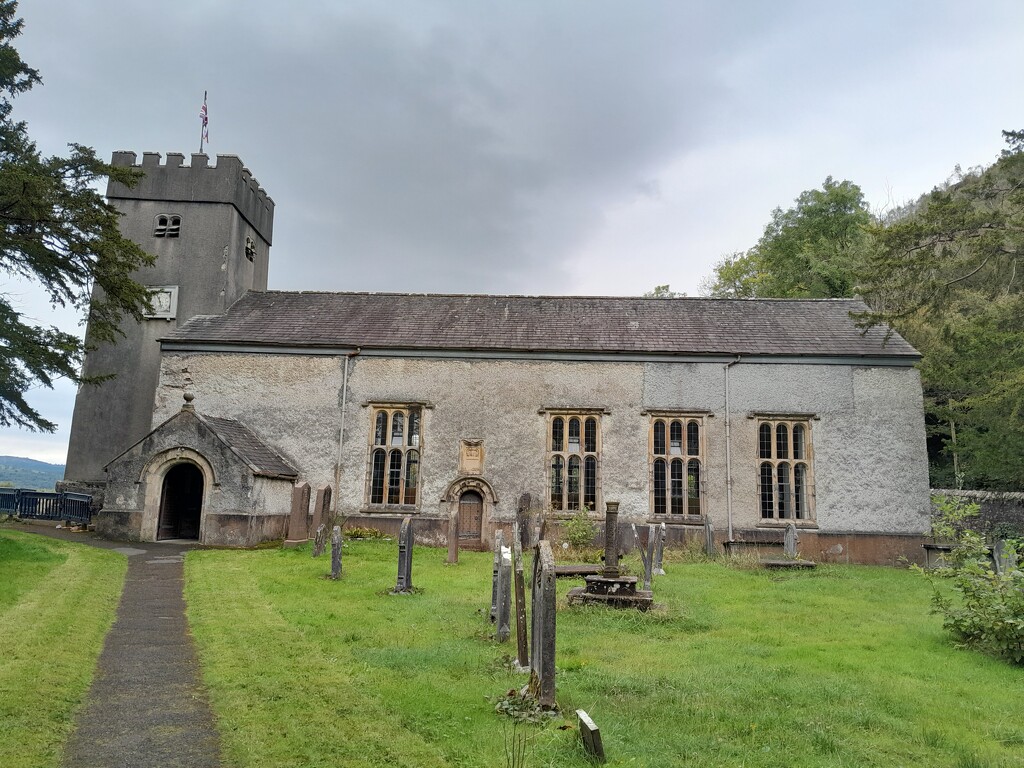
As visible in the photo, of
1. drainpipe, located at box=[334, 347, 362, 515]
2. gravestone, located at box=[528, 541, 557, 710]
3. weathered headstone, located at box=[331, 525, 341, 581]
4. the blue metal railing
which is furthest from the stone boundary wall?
the blue metal railing

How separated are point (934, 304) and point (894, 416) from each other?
5381mm

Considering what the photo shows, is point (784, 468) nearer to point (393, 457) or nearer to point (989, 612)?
point (393, 457)

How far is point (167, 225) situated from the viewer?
84.4 ft

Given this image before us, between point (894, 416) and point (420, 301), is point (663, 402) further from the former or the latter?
point (420, 301)

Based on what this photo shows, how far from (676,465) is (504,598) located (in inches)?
504

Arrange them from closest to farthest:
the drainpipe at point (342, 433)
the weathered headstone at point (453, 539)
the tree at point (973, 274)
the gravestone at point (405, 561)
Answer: the gravestone at point (405, 561) < the tree at point (973, 274) < the weathered headstone at point (453, 539) < the drainpipe at point (342, 433)

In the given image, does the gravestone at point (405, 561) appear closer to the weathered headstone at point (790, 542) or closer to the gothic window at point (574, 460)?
the gothic window at point (574, 460)

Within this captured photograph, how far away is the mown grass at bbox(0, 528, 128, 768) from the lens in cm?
565

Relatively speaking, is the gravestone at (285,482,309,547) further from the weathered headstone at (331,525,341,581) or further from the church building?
the weathered headstone at (331,525,341,581)

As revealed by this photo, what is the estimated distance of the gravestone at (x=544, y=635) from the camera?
636 centimetres

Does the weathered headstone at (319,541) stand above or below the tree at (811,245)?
below

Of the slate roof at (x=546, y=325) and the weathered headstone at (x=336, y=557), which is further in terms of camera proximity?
the slate roof at (x=546, y=325)

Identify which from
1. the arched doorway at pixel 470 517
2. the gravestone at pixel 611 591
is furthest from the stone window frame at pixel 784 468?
the gravestone at pixel 611 591

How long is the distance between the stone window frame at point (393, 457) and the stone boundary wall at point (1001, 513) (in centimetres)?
1554
